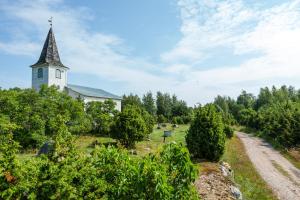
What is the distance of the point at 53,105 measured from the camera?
123 ft

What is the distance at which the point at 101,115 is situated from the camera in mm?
47375

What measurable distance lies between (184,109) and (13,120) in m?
62.6

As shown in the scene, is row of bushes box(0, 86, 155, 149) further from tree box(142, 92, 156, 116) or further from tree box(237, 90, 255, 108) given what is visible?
tree box(237, 90, 255, 108)

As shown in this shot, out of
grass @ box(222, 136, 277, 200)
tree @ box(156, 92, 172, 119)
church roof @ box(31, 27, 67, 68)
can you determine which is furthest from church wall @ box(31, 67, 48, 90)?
tree @ box(156, 92, 172, 119)

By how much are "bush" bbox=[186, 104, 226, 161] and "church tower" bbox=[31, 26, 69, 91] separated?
1401 inches

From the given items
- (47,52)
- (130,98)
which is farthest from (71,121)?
(130,98)

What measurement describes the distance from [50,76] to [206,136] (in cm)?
Answer: 3664

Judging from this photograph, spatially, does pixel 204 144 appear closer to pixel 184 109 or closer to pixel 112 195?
pixel 112 195

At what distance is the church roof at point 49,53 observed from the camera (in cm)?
5400

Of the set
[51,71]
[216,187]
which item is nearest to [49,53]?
[51,71]

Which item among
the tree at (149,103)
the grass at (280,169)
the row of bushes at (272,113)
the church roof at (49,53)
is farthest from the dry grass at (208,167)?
the tree at (149,103)

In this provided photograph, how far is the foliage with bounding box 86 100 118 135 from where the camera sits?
154 feet

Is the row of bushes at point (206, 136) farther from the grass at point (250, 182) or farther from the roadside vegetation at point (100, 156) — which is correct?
the grass at point (250, 182)

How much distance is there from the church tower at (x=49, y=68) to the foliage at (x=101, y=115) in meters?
8.71
